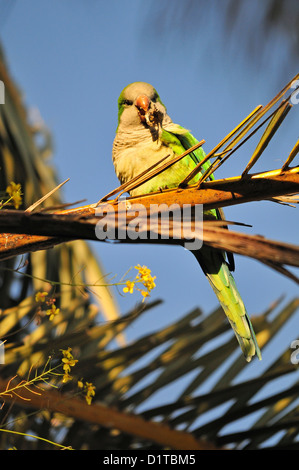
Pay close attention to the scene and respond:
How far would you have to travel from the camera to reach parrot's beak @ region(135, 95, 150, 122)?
269 cm

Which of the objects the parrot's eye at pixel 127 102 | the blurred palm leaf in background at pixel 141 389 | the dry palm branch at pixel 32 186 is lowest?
the blurred palm leaf in background at pixel 141 389

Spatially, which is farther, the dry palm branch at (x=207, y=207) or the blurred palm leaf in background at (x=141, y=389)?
the blurred palm leaf in background at (x=141, y=389)

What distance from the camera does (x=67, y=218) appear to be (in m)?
1.03

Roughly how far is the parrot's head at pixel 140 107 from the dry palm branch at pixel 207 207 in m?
1.30

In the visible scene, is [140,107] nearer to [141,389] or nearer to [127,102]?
[127,102]

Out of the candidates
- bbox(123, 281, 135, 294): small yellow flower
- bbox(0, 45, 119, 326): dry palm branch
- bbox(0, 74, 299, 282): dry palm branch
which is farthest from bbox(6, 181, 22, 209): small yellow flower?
bbox(0, 45, 119, 326): dry palm branch

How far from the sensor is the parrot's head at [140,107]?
267cm

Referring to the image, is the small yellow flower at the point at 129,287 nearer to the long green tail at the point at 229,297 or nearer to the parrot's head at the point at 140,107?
the long green tail at the point at 229,297

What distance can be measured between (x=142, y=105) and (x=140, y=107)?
2cm

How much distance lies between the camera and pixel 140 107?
2764 mm

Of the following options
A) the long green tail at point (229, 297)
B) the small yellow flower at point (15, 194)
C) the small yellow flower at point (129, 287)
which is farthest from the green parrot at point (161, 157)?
the small yellow flower at point (15, 194)
